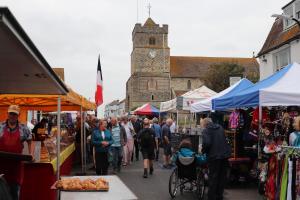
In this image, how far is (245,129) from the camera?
1139 centimetres

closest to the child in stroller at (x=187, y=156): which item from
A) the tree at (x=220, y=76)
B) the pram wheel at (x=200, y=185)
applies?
the pram wheel at (x=200, y=185)

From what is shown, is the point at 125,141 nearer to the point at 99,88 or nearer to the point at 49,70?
the point at 99,88

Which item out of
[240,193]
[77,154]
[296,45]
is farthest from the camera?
[296,45]

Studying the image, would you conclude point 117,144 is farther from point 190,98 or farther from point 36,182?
point 190,98

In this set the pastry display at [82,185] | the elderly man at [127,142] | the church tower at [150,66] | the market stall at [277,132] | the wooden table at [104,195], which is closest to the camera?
the wooden table at [104,195]

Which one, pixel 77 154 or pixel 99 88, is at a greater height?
pixel 99 88

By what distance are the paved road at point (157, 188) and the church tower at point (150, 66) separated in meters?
74.0

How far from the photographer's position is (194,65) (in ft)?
315

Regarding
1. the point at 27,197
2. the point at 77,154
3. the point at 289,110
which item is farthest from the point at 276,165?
the point at 77,154

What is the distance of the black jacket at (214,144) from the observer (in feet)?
28.7

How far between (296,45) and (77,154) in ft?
46.2

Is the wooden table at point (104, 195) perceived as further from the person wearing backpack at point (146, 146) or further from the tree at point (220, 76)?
the tree at point (220, 76)

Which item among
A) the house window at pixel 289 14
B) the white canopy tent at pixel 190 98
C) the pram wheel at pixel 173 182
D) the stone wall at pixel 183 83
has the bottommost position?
the pram wheel at pixel 173 182

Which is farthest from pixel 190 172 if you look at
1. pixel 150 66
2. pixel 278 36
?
pixel 150 66
